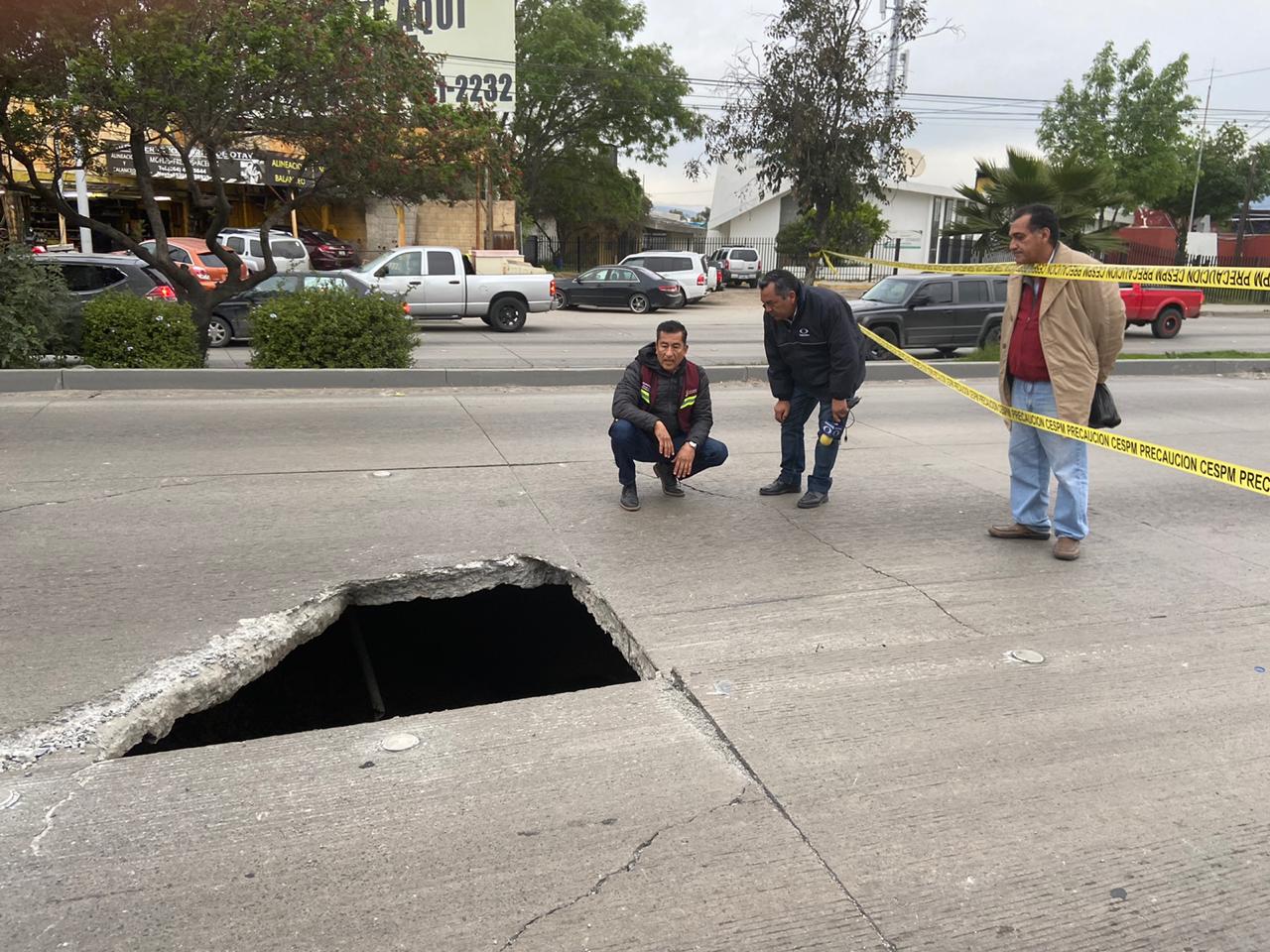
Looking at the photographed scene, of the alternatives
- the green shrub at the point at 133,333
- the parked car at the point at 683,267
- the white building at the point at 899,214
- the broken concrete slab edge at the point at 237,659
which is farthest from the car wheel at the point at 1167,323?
the white building at the point at 899,214

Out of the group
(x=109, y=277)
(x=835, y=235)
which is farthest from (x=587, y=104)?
(x=109, y=277)

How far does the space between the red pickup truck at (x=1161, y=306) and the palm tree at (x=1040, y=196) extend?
3.86 ft

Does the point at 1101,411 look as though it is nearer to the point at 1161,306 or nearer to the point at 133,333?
the point at 133,333

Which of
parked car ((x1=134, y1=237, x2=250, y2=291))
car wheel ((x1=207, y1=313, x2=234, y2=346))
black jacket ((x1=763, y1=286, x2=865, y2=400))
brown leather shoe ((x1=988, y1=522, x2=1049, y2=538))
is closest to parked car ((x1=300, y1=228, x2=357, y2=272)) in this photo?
parked car ((x1=134, y1=237, x2=250, y2=291))

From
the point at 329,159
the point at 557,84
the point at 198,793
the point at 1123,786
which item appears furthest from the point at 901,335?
the point at 557,84

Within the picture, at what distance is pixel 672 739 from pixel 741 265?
120 ft

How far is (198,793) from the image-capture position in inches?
120

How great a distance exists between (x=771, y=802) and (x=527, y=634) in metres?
3.23

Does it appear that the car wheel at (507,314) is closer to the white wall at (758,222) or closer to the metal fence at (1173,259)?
the metal fence at (1173,259)

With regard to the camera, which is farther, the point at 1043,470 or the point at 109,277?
the point at 109,277

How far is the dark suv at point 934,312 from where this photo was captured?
15875 mm

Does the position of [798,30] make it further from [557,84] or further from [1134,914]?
[1134,914]

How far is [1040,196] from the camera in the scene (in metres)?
20.6

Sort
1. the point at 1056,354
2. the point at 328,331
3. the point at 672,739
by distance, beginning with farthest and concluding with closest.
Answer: the point at 328,331
the point at 1056,354
the point at 672,739
